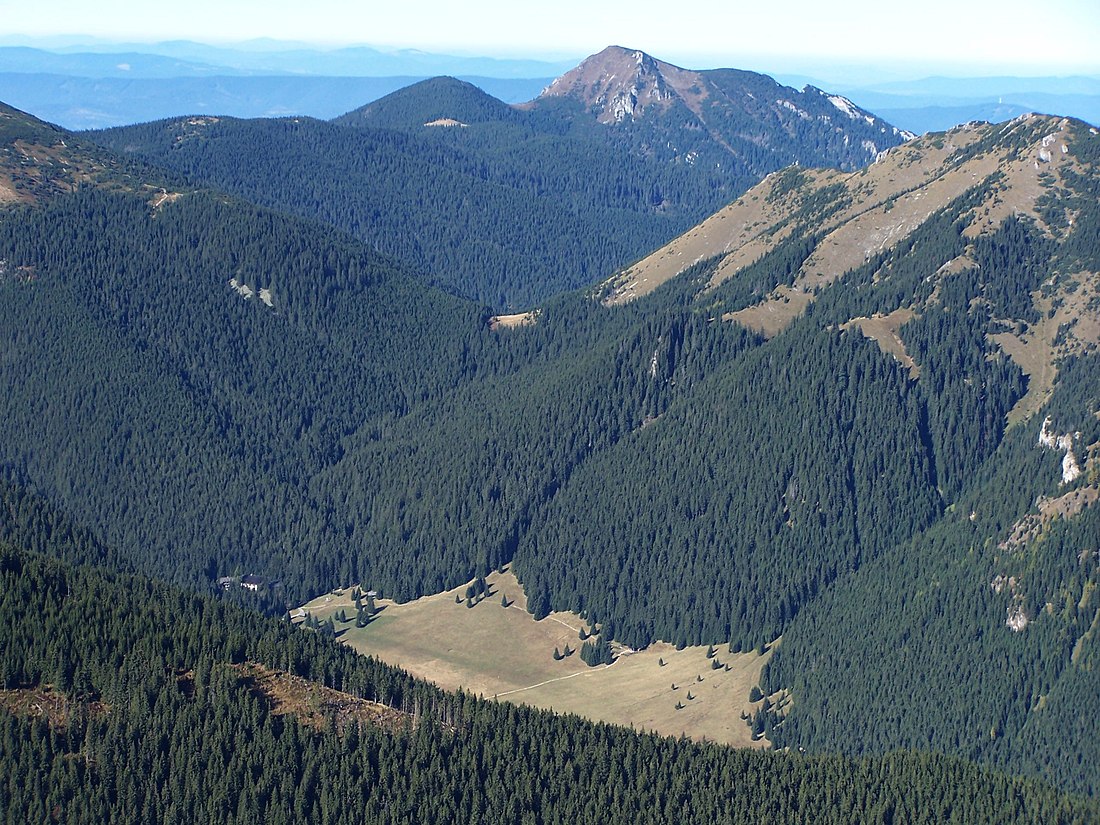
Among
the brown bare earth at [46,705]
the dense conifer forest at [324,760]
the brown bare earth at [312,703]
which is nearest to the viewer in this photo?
the dense conifer forest at [324,760]

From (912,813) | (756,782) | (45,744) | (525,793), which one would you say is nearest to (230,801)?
Answer: (45,744)

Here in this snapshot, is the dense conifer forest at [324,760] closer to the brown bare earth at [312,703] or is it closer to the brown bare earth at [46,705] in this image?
the brown bare earth at [46,705]

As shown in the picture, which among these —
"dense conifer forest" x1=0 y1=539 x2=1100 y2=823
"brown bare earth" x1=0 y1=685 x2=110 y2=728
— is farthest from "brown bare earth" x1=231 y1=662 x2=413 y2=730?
"brown bare earth" x1=0 y1=685 x2=110 y2=728

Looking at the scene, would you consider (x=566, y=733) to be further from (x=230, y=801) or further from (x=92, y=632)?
(x=92, y=632)

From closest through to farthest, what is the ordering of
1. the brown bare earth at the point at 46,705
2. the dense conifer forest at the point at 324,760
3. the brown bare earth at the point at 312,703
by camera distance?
the dense conifer forest at the point at 324,760 → the brown bare earth at the point at 46,705 → the brown bare earth at the point at 312,703

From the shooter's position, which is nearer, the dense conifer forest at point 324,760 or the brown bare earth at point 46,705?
the dense conifer forest at point 324,760

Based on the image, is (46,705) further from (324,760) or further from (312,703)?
(324,760)

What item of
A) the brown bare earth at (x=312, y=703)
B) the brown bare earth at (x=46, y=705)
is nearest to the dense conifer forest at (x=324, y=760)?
the brown bare earth at (x=46, y=705)

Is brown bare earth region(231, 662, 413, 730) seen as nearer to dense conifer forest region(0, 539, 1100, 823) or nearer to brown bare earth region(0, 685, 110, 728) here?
dense conifer forest region(0, 539, 1100, 823)
